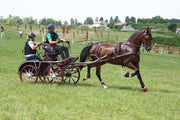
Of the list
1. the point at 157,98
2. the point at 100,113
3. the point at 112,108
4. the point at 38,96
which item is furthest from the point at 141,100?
the point at 38,96

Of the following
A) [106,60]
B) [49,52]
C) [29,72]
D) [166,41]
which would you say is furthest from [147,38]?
[166,41]

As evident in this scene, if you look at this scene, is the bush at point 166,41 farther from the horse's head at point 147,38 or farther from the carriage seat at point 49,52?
the carriage seat at point 49,52

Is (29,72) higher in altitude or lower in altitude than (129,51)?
lower

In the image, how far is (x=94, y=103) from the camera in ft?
23.7

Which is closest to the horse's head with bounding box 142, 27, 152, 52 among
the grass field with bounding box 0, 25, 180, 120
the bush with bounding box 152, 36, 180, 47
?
the grass field with bounding box 0, 25, 180, 120

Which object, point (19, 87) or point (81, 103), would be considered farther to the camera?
point (19, 87)

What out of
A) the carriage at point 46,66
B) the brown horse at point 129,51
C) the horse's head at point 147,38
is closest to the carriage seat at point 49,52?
the carriage at point 46,66

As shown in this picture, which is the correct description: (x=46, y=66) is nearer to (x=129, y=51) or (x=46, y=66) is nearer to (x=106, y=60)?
(x=106, y=60)

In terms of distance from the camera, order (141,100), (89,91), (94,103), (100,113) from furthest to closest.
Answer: (89,91), (141,100), (94,103), (100,113)

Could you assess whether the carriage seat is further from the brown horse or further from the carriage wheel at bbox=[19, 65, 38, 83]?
the brown horse

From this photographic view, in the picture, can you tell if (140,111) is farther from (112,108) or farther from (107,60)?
(107,60)

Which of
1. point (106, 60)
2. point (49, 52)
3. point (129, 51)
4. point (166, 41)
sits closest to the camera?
point (129, 51)

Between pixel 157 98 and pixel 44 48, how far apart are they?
16.3 ft

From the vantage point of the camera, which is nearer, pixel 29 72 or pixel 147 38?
pixel 147 38
